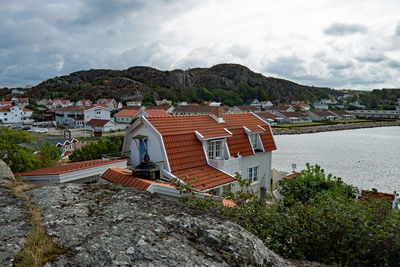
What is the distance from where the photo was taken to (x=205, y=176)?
11992 mm

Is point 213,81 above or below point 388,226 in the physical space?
above

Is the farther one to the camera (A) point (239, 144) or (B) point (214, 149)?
(A) point (239, 144)

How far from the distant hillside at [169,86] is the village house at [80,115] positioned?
144 feet

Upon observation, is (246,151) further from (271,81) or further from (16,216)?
(271,81)

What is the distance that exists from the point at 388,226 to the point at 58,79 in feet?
620

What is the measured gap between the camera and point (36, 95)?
146 metres

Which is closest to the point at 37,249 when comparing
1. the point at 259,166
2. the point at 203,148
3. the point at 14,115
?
the point at 203,148

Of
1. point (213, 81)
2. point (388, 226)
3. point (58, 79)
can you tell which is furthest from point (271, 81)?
point (388, 226)

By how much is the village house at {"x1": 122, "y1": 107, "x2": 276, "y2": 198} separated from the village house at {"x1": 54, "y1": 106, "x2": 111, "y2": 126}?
70626 millimetres

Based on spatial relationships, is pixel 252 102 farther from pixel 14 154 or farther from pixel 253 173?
pixel 14 154

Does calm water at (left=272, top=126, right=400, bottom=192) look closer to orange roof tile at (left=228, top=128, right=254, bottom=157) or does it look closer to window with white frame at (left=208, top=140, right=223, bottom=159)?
orange roof tile at (left=228, top=128, right=254, bottom=157)

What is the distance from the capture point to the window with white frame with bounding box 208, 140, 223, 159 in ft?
45.5

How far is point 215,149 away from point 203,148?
3.20 feet

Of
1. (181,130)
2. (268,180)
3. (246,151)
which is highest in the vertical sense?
(181,130)
